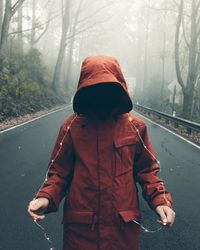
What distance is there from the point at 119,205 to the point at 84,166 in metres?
0.33

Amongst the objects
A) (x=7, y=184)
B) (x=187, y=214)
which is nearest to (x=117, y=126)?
(x=187, y=214)

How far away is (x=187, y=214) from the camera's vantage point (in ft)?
21.2

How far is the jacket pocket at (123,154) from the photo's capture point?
2660mm

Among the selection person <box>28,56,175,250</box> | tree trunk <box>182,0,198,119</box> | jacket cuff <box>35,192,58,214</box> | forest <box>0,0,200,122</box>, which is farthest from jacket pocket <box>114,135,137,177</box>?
tree trunk <box>182,0,198,119</box>

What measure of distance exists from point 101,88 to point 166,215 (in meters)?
0.92

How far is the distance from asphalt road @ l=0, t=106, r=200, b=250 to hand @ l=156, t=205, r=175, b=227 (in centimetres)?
259

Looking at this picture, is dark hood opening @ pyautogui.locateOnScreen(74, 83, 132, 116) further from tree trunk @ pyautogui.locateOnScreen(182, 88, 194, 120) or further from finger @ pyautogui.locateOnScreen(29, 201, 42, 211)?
tree trunk @ pyautogui.locateOnScreen(182, 88, 194, 120)

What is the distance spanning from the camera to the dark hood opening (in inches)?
109

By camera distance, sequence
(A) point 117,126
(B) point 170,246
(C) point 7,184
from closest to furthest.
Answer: (A) point 117,126
(B) point 170,246
(C) point 7,184

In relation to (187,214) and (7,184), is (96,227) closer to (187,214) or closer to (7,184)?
(187,214)

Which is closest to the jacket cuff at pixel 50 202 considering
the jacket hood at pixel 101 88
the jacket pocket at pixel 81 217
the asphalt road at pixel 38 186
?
the jacket pocket at pixel 81 217

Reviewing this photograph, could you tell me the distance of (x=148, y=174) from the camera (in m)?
2.78

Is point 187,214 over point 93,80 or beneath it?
beneath

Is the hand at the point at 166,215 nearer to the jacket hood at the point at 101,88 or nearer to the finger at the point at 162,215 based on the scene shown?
the finger at the point at 162,215
